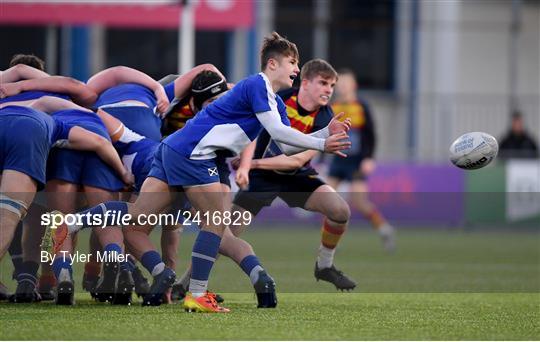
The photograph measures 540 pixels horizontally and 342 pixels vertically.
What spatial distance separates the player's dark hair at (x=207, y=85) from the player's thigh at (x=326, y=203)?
1294 millimetres

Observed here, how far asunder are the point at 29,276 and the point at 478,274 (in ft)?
16.9

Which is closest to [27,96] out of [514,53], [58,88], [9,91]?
[9,91]

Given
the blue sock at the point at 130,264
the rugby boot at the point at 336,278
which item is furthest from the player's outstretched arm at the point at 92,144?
the rugby boot at the point at 336,278

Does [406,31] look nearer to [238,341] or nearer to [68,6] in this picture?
[68,6]

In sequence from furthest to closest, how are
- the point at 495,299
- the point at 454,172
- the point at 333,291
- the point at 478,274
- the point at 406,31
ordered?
the point at 406,31, the point at 454,172, the point at 478,274, the point at 333,291, the point at 495,299

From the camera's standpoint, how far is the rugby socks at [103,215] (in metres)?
8.27

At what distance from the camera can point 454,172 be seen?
68.4 feet

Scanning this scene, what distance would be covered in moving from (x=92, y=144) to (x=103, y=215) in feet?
1.67

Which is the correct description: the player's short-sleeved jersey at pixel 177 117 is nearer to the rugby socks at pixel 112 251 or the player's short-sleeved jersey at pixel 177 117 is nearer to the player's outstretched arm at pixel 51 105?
the player's outstretched arm at pixel 51 105

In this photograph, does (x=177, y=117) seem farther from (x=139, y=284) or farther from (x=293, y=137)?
(x=293, y=137)

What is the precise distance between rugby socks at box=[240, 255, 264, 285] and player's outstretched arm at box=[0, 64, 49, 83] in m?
2.00

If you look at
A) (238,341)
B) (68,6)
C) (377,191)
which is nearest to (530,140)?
(377,191)

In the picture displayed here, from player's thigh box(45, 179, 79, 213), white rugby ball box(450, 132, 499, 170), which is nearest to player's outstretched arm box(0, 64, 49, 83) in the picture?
player's thigh box(45, 179, 79, 213)

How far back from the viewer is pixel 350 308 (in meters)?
8.74
